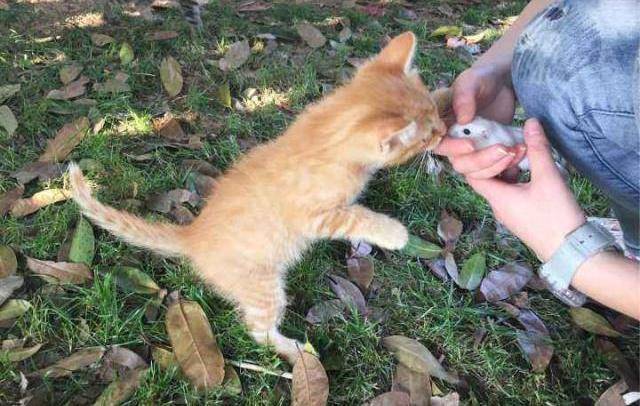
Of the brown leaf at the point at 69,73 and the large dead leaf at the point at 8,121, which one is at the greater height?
the brown leaf at the point at 69,73

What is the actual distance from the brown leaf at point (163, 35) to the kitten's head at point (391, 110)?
4.59 ft

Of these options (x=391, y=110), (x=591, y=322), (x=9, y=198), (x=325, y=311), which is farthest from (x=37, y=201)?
(x=591, y=322)

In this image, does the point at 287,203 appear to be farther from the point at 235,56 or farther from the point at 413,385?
the point at 235,56

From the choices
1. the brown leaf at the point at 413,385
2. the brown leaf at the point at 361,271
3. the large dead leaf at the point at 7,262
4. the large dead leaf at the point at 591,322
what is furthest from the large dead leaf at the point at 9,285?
the large dead leaf at the point at 591,322

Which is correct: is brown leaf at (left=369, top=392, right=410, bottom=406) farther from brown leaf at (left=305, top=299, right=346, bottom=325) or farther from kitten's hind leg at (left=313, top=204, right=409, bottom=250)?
kitten's hind leg at (left=313, top=204, right=409, bottom=250)

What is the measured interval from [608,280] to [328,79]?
1702 millimetres

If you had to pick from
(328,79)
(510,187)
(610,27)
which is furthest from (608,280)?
(328,79)

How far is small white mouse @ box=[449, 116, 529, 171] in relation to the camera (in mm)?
1461

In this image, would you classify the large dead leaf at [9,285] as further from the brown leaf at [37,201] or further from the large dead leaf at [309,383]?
the large dead leaf at [309,383]

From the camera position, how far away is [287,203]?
1658 mm

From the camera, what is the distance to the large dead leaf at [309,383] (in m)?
1.51

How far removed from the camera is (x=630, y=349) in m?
1.66

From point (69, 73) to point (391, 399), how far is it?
6.49 feet

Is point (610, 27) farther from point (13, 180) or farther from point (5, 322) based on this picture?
point (13, 180)
